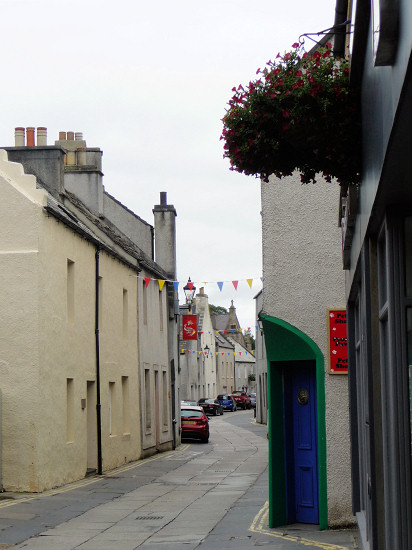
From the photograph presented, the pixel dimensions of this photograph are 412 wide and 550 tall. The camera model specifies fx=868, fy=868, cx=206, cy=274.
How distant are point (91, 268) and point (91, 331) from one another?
1.64m

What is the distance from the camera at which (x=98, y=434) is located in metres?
22.4

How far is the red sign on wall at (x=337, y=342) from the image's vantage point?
11539 millimetres

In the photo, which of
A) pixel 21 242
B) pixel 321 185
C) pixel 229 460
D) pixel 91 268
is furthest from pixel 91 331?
pixel 321 185

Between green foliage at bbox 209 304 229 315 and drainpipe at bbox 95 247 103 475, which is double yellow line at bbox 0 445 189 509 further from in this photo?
green foliage at bbox 209 304 229 315

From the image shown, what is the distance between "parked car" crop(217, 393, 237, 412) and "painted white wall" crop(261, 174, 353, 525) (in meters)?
59.4

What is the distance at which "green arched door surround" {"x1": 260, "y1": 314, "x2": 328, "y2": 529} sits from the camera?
11.8 metres

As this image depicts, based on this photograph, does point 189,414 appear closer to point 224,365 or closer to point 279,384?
point 279,384

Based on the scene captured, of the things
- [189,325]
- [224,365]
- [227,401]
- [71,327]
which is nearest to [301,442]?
[71,327]

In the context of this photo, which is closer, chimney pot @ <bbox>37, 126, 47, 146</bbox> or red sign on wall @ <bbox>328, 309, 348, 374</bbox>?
red sign on wall @ <bbox>328, 309, 348, 374</bbox>

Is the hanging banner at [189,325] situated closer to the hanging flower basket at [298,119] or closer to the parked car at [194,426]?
the parked car at [194,426]

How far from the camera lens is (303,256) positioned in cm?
1212

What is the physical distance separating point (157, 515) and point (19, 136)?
13730 millimetres

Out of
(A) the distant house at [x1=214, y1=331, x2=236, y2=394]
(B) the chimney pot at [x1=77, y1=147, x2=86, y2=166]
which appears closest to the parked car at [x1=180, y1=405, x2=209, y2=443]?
(B) the chimney pot at [x1=77, y1=147, x2=86, y2=166]

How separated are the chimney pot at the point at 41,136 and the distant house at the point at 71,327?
0.11 feet
